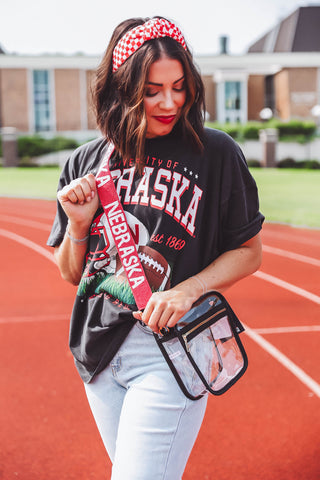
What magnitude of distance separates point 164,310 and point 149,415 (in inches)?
11.7

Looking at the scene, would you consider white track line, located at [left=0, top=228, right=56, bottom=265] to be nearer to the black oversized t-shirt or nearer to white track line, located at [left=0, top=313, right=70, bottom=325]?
white track line, located at [left=0, top=313, right=70, bottom=325]

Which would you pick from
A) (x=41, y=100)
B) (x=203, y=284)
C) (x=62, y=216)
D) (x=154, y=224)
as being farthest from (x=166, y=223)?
(x=41, y=100)

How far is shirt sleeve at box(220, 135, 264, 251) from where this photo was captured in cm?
182

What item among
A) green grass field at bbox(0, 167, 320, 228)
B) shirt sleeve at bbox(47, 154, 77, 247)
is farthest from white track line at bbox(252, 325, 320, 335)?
green grass field at bbox(0, 167, 320, 228)

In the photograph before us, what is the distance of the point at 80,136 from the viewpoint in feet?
111

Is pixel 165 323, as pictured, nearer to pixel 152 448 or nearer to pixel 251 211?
pixel 152 448

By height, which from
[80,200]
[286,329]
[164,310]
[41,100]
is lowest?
[286,329]

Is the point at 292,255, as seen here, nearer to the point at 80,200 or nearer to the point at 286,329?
the point at 286,329

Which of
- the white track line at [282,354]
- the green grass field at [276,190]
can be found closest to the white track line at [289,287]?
the white track line at [282,354]

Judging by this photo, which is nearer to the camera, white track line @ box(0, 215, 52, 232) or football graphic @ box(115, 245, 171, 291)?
football graphic @ box(115, 245, 171, 291)

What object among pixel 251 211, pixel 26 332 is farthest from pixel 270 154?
pixel 251 211

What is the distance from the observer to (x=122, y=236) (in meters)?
1.77

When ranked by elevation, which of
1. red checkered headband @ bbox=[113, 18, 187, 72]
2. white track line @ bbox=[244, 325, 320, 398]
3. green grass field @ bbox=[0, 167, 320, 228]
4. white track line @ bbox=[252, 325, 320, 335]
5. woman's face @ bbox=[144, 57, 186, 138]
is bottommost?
green grass field @ bbox=[0, 167, 320, 228]

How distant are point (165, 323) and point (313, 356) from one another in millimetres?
3586
